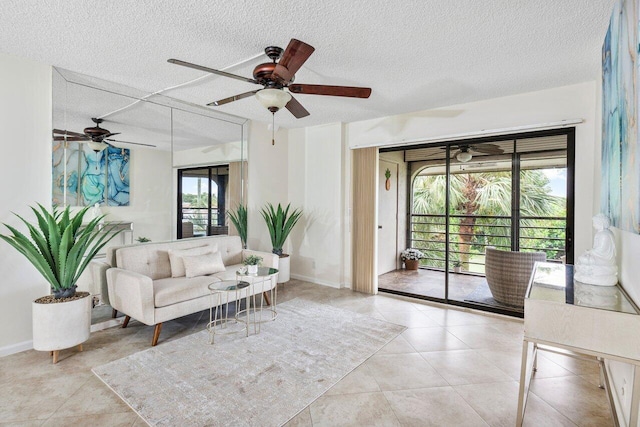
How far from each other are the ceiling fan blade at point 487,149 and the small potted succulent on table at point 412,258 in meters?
2.21

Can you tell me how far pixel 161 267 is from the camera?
135 inches

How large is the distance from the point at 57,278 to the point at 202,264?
1237 mm

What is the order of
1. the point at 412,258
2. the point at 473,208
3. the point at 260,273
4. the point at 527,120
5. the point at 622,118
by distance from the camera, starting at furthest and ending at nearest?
the point at 412,258 → the point at 473,208 → the point at 527,120 → the point at 260,273 → the point at 622,118

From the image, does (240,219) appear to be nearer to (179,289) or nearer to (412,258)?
(179,289)

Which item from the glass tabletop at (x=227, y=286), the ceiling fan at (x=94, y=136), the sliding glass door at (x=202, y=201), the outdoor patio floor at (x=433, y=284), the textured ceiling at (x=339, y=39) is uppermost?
the textured ceiling at (x=339, y=39)

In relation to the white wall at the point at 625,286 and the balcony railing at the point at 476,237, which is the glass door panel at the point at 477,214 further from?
the white wall at the point at 625,286

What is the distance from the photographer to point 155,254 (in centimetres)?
342

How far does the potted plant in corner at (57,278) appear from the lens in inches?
96.3

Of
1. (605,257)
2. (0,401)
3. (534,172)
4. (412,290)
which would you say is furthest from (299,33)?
(412,290)

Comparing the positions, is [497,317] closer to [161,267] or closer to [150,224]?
[161,267]

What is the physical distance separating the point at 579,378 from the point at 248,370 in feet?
8.22

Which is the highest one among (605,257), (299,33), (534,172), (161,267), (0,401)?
(299,33)

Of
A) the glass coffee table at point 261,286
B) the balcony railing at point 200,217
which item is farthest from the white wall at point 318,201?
the balcony railing at point 200,217

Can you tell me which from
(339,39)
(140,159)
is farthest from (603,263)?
(140,159)
